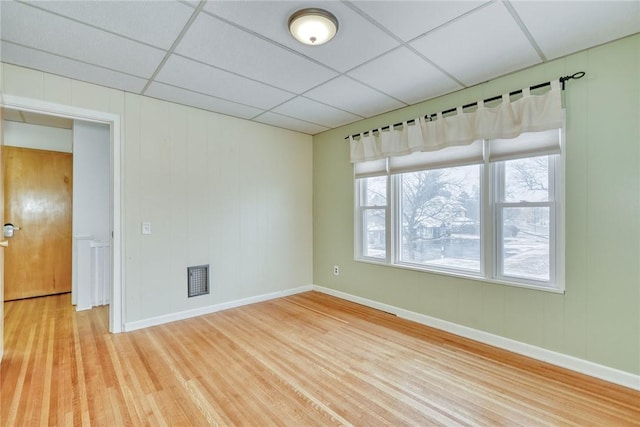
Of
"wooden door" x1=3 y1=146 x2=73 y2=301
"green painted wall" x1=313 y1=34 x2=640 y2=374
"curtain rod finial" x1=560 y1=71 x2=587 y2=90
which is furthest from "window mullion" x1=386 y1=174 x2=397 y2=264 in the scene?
"wooden door" x1=3 y1=146 x2=73 y2=301

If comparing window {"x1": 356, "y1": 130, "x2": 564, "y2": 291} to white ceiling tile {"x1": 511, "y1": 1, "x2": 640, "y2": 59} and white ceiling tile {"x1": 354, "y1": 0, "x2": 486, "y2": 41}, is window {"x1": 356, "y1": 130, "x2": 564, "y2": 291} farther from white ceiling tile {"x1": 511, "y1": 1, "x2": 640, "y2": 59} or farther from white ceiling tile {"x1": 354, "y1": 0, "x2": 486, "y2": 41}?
white ceiling tile {"x1": 354, "y1": 0, "x2": 486, "y2": 41}

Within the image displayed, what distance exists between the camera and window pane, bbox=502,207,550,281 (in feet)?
8.41

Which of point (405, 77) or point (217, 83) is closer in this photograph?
point (405, 77)

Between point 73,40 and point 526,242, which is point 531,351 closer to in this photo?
point 526,242

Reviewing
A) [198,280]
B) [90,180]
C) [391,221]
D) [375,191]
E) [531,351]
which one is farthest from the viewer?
[90,180]

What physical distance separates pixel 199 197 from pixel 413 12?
290cm

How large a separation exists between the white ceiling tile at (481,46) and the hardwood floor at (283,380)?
249cm

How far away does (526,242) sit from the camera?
2660mm

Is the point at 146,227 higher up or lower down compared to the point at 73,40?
lower down

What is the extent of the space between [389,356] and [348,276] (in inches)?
67.0

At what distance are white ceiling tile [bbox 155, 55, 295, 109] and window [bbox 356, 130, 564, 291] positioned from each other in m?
1.57

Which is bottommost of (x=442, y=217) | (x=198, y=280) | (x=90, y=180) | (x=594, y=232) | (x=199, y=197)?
(x=198, y=280)

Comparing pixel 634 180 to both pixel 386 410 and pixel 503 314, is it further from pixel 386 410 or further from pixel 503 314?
pixel 386 410

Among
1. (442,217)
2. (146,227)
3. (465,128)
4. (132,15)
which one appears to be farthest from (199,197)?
(465,128)
